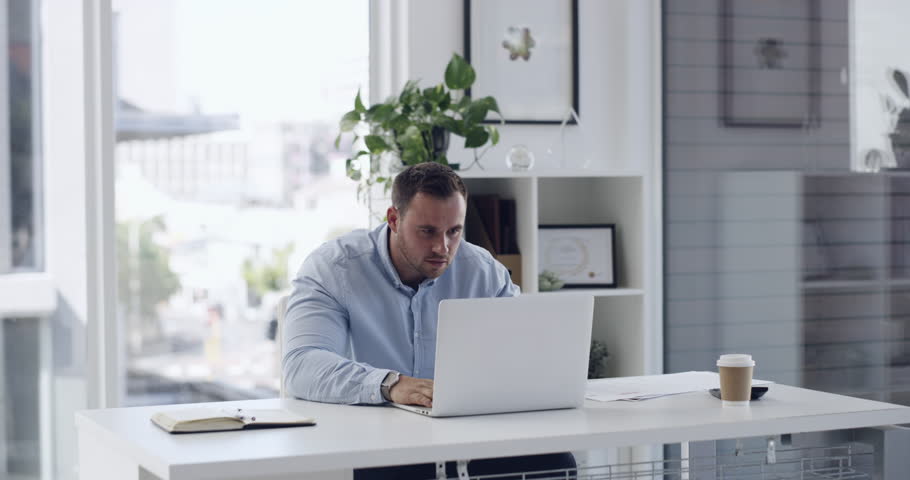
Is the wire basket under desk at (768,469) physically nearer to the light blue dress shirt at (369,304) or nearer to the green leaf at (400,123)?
the light blue dress shirt at (369,304)

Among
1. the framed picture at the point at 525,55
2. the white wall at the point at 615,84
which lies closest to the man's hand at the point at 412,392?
the framed picture at the point at 525,55

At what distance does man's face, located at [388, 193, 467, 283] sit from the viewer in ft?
8.25

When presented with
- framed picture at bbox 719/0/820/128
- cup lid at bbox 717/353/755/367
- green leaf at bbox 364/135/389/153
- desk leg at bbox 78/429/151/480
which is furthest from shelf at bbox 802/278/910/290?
desk leg at bbox 78/429/151/480

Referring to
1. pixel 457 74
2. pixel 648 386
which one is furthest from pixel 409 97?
pixel 648 386

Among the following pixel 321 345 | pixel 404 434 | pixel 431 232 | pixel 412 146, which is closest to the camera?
pixel 404 434

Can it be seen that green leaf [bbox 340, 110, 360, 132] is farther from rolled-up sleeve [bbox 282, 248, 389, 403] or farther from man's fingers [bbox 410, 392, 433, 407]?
man's fingers [bbox 410, 392, 433, 407]

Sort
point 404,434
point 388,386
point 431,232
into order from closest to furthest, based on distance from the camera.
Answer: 1. point 404,434
2. point 388,386
3. point 431,232

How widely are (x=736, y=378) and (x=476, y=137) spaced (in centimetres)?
156

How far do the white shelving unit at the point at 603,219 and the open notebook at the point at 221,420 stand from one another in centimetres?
174

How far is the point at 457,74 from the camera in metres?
3.59

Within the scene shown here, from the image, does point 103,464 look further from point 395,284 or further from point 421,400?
point 395,284

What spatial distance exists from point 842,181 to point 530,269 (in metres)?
1.00

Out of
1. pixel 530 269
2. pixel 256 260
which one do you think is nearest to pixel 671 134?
pixel 530 269

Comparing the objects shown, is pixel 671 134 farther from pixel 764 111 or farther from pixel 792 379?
pixel 792 379
